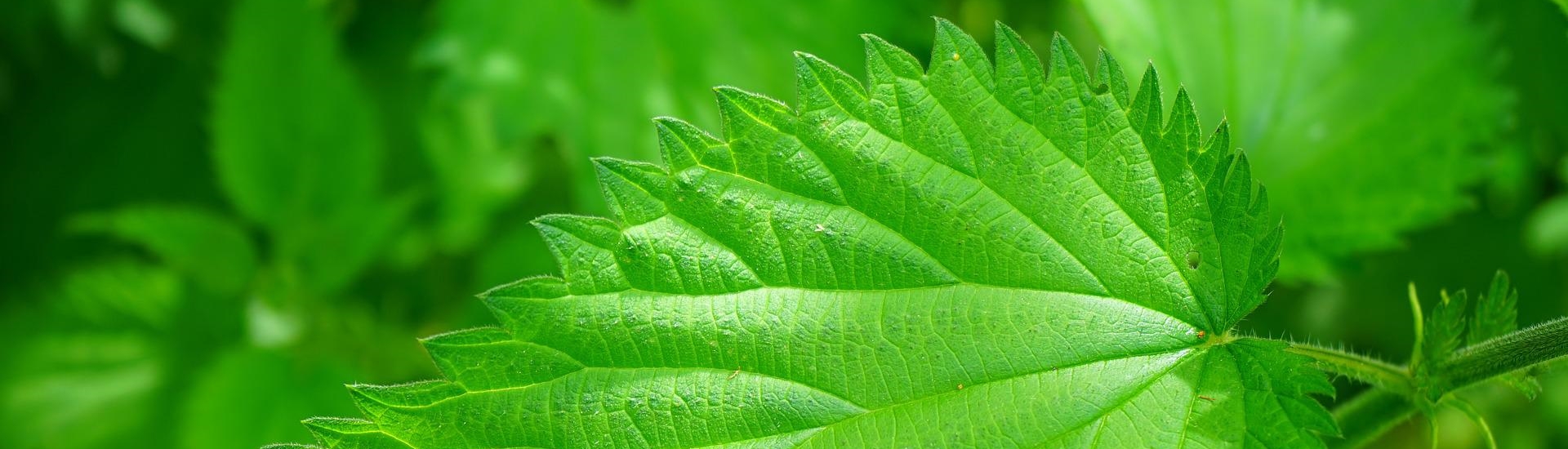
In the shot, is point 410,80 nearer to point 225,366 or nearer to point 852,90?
point 225,366

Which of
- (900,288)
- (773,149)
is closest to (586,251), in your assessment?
(773,149)

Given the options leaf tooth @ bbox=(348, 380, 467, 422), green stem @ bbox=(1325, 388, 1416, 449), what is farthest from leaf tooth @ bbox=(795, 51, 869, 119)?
green stem @ bbox=(1325, 388, 1416, 449)

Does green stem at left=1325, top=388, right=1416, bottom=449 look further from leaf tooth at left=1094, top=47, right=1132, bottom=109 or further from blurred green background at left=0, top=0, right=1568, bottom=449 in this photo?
blurred green background at left=0, top=0, right=1568, bottom=449

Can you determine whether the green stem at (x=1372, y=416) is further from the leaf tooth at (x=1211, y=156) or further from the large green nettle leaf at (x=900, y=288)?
the leaf tooth at (x=1211, y=156)

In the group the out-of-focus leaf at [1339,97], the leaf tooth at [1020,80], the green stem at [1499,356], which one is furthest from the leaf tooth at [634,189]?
the out-of-focus leaf at [1339,97]

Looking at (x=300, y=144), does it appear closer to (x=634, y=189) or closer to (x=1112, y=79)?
(x=634, y=189)

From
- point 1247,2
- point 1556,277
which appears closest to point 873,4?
point 1247,2
